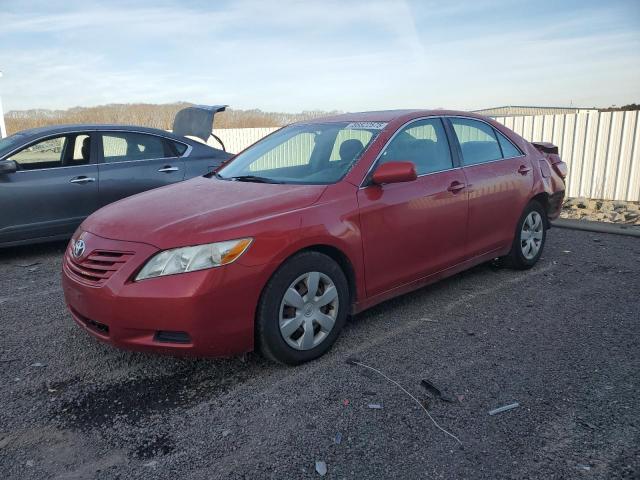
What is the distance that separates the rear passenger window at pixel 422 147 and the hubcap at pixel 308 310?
3.59 ft

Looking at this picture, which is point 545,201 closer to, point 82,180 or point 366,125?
point 366,125

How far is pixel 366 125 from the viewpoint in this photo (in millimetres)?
4164

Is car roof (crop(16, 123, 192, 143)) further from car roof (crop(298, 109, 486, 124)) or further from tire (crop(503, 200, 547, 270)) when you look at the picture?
tire (crop(503, 200, 547, 270))

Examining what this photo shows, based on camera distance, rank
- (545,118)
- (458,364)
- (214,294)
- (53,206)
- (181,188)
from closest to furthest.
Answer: (214,294)
(458,364)
(181,188)
(53,206)
(545,118)

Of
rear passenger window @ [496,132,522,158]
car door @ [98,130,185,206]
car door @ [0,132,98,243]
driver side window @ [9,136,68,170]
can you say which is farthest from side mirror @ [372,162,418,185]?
driver side window @ [9,136,68,170]

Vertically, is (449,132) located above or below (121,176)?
above

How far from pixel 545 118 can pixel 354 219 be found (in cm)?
990

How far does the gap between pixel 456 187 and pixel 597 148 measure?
27.3ft

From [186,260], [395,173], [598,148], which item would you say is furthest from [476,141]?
[598,148]

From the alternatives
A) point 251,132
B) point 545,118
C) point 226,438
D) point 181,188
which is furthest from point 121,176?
point 251,132

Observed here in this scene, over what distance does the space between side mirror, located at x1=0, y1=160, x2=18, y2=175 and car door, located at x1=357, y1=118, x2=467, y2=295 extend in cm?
427

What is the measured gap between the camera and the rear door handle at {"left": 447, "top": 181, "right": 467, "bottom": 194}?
4.25m

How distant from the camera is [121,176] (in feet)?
21.6

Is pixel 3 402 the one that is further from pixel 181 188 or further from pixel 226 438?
pixel 181 188
